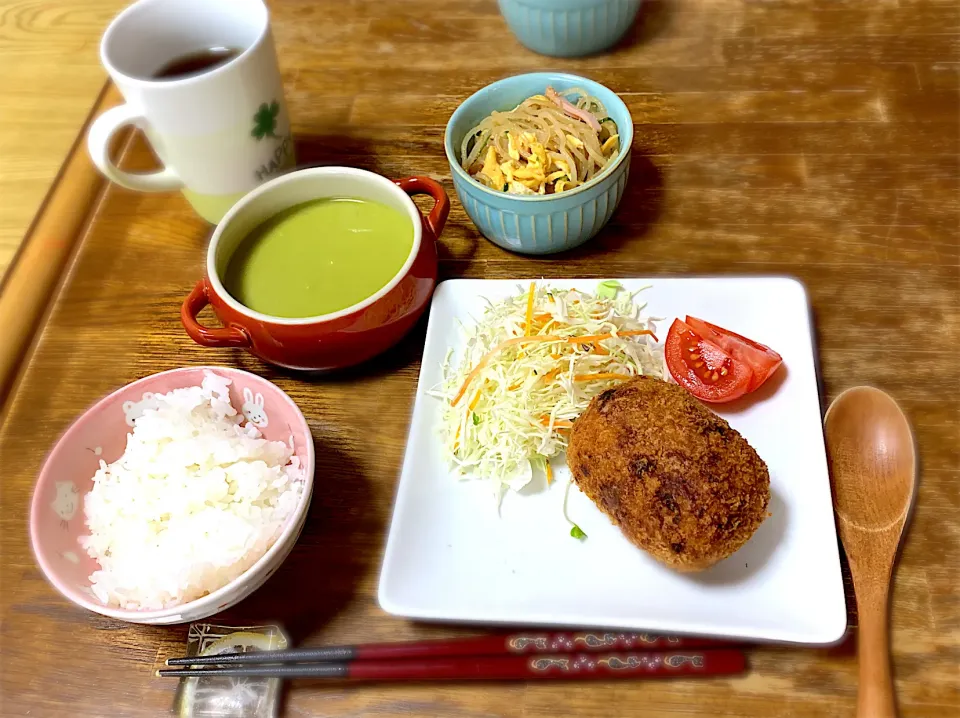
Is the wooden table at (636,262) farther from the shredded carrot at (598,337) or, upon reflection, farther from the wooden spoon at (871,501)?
the shredded carrot at (598,337)

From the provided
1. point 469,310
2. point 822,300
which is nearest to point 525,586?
point 469,310

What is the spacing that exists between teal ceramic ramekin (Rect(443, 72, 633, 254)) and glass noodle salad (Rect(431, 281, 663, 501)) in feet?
0.48

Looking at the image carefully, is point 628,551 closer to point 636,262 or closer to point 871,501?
point 871,501

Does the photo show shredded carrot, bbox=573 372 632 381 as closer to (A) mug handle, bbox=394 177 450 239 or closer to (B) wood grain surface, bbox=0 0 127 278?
(A) mug handle, bbox=394 177 450 239

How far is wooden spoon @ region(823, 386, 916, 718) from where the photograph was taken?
1072 mm

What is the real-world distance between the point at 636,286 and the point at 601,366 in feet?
0.66

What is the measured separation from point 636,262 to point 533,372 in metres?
0.41

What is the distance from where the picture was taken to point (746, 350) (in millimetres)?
1341

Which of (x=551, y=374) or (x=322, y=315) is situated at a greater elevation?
(x=322, y=315)

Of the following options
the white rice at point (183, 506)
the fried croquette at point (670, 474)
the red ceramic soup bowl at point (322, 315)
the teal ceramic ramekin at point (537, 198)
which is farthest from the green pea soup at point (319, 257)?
the fried croquette at point (670, 474)

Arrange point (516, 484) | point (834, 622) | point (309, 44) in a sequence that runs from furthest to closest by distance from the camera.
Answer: point (309, 44), point (516, 484), point (834, 622)

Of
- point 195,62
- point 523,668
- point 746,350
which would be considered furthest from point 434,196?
point 523,668

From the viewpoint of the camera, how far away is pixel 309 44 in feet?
7.36

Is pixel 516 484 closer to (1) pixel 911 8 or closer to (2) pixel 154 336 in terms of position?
(2) pixel 154 336
